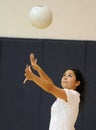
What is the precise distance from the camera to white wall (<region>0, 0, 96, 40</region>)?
3699mm

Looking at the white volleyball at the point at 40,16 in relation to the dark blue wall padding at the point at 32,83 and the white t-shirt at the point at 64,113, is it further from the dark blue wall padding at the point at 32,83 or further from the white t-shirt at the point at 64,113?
the white t-shirt at the point at 64,113

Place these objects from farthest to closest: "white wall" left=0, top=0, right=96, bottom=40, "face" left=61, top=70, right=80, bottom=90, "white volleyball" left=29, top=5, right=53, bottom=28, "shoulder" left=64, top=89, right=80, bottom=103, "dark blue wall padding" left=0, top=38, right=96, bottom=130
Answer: "white wall" left=0, top=0, right=96, bottom=40 < "dark blue wall padding" left=0, top=38, right=96, bottom=130 < "white volleyball" left=29, top=5, right=53, bottom=28 < "face" left=61, top=70, right=80, bottom=90 < "shoulder" left=64, top=89, right=80, bottom=103

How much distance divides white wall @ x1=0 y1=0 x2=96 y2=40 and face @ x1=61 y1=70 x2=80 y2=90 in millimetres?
1064

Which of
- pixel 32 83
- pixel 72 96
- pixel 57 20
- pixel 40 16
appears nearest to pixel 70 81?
pixel 72 96

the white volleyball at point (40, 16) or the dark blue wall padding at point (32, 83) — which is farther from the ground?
the white volleyball at point (40, 16)

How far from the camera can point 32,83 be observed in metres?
3.84

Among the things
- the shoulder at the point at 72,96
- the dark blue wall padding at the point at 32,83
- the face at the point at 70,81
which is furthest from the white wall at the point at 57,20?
the shoulder at the point at 72,96

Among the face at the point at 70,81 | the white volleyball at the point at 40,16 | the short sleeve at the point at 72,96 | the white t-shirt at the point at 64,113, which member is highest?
the white volleyball at the point at 40,16

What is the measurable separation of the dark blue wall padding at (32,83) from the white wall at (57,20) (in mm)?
112

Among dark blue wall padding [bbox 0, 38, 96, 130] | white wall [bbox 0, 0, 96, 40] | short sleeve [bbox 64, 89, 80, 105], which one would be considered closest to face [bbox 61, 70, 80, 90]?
short sleeve [bbox 64, 89, 80, 105]

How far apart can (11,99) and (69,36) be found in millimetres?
965

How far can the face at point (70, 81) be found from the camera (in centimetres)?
261

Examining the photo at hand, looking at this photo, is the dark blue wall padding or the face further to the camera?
the dark blue wall padding

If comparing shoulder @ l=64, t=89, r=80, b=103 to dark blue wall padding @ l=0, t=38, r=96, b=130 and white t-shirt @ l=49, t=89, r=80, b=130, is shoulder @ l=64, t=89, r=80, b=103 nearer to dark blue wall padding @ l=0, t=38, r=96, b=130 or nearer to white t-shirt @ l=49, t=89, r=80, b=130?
white t-shirt @ l=49, t=89, r=80, b=130
